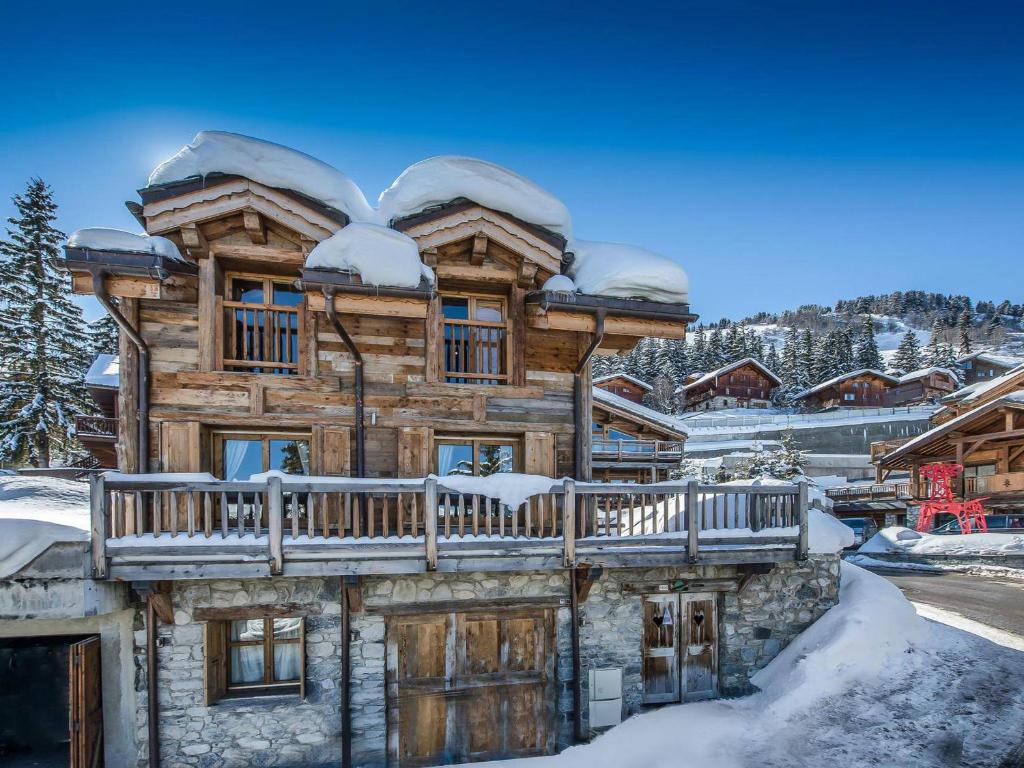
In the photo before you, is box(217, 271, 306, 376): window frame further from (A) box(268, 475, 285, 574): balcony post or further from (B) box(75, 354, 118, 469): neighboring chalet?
(B) box(75, 354, 118, 469): neighboring chalet

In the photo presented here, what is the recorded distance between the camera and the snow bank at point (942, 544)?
67.5ft

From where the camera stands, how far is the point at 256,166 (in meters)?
8.88

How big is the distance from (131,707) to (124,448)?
3.93 m

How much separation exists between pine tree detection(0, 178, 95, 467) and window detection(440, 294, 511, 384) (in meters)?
20.9

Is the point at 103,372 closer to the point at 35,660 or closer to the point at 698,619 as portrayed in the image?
the point at 35,660

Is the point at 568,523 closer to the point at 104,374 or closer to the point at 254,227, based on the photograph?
the point at 254,227

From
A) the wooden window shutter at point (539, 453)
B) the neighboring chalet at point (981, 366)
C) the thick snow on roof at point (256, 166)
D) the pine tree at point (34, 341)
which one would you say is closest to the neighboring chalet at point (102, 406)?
the pine tree at point (34, 341)

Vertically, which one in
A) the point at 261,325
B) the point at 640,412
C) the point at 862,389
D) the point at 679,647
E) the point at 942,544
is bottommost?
the point at 942,544

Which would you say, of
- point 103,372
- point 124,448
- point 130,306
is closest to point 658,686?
point 124,448

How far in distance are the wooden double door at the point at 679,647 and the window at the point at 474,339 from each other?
5.07 m

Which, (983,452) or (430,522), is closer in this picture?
(430,522)

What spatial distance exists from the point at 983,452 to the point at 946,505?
4.15 metres

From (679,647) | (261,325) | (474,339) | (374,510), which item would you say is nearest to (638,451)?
(679,647)

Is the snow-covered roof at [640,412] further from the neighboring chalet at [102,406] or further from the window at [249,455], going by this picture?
the neighboring chalet at [102,406]
